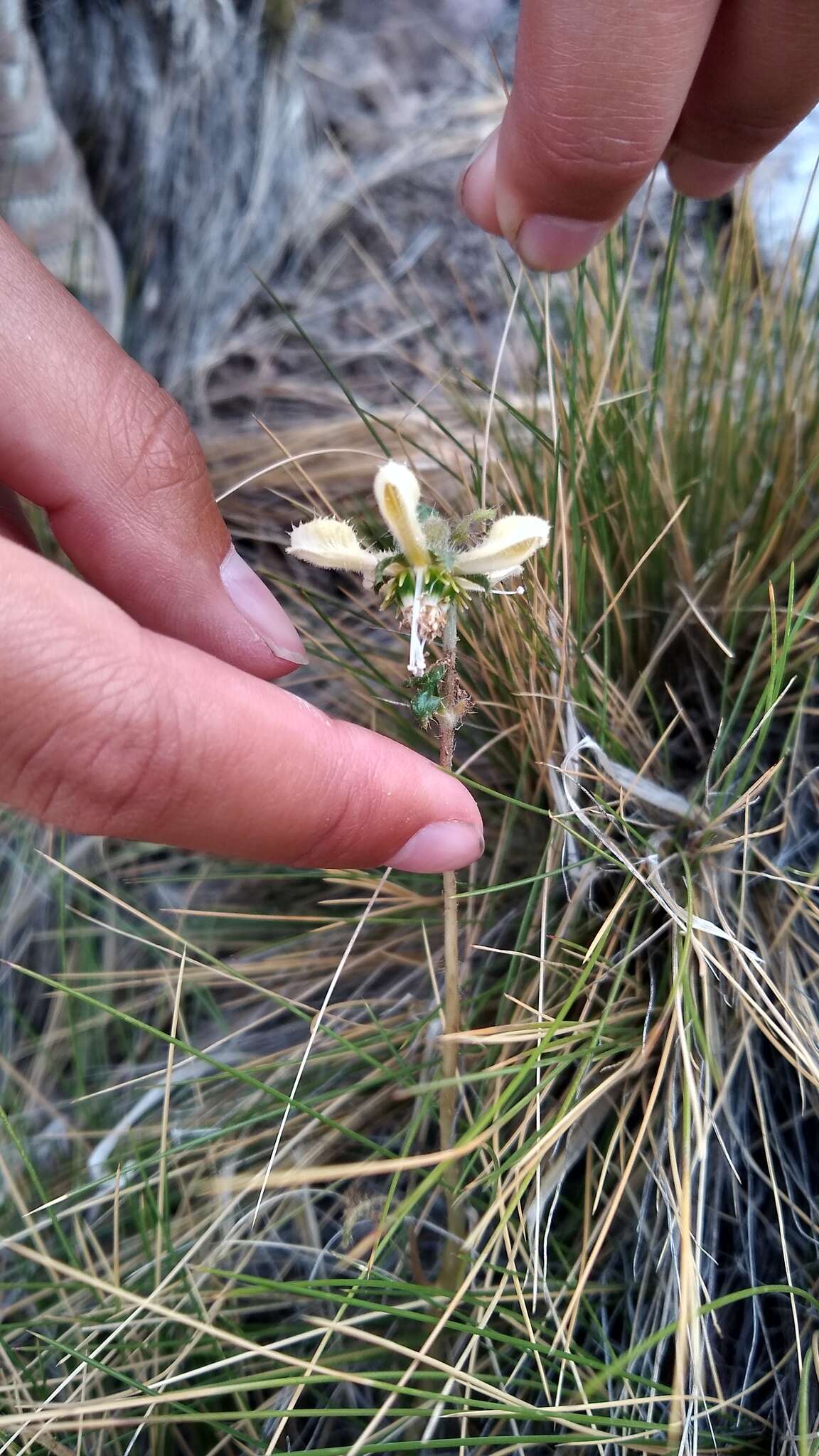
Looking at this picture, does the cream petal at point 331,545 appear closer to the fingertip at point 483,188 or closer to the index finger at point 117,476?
the index finger at point 117,476

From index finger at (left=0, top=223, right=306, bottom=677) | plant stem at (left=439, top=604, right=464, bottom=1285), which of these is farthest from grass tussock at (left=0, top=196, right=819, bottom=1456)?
index finger at (left=0, top=223, right=306, bottom=677)

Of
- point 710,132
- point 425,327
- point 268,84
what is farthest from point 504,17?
point 710,132

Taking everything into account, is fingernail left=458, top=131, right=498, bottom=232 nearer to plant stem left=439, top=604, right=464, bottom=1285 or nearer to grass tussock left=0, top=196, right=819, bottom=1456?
grass tussock left=0, top=196, right=819, bottom=1456

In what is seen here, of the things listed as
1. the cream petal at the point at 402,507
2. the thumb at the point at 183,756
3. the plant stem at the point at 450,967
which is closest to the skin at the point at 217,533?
the thumb at the point at 183,756

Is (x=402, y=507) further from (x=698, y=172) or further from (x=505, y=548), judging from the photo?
(x=698, y=172)

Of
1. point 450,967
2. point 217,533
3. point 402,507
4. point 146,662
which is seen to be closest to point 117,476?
point 217,533

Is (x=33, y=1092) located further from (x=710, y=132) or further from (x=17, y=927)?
(x=710, y=132)
